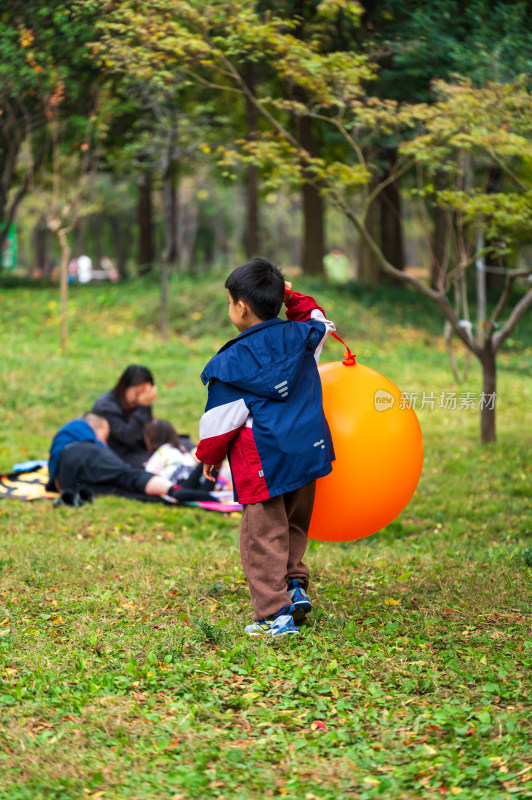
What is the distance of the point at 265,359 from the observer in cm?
415

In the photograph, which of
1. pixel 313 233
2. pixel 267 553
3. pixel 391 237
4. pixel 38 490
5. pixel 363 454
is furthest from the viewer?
pixel 391 237

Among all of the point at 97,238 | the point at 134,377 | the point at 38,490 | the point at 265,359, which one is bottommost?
the point at 38,490

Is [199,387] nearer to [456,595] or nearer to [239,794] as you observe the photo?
[456,595]

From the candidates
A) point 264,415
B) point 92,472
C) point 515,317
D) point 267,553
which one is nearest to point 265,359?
point 264,415

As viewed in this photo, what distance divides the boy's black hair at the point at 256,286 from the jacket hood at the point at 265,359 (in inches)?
4.2

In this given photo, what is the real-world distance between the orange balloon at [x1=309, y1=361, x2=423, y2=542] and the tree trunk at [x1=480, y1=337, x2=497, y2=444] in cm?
440

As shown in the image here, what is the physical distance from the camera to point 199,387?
1316 cm

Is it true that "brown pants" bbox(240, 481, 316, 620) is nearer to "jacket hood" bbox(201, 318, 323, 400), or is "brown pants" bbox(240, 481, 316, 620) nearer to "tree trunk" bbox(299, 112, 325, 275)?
"jacket hood" bbox(201, 318, 323, 400)

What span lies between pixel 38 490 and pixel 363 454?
15.1 ft

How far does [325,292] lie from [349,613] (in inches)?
590

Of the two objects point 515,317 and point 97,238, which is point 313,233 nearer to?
point 515,317

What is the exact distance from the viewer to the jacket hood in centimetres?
414

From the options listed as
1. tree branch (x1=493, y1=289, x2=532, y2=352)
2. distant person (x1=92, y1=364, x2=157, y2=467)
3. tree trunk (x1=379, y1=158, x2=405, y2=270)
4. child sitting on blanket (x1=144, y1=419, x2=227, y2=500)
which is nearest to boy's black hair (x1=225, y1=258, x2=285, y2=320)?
child sitting on blanket (x1=144, y1=419, x2=227, y2=500)

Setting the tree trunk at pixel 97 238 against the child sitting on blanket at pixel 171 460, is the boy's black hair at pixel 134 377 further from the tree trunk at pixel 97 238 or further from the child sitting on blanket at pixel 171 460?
the tree trunk at pixel 97 238
